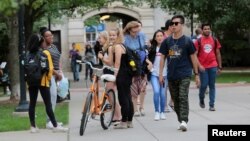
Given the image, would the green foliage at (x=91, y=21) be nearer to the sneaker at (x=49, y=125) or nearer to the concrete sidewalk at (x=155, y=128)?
the concrete sidewalk at (x=155, y=128)

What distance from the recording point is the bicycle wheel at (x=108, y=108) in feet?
34.4

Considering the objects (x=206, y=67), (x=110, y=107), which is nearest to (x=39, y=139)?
(x=110, y=107)

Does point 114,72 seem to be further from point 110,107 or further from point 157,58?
point 157,58

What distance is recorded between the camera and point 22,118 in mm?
12797

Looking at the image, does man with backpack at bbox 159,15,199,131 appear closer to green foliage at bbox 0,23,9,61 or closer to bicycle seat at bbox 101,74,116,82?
bicycle seat at bbox 101,74,116,82

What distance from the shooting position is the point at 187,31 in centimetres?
4159

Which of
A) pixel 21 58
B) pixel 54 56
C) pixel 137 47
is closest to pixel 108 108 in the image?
pixel 54 56

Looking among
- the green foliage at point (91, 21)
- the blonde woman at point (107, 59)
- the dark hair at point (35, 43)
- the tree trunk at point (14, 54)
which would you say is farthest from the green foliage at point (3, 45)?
the dark hair at point (35, 43)

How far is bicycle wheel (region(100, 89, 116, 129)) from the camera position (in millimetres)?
10491

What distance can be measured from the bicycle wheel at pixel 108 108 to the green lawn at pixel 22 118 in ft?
4.49

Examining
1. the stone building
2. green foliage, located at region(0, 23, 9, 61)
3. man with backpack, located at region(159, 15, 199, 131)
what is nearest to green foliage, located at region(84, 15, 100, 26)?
the stone building

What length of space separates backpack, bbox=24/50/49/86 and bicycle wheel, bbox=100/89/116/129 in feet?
3.81

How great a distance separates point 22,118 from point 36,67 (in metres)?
2.91

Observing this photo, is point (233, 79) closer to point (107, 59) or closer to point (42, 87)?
point (107, 59)
